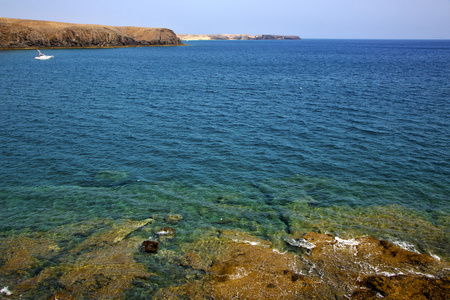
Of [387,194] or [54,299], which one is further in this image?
[387,194]

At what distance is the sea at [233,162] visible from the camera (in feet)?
72.4

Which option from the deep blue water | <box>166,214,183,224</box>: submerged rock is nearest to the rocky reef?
<box>166,214,183,224</box>: submerged rock

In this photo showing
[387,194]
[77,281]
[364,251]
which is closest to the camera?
[77,281]

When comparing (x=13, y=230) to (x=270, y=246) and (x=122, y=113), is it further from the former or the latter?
(x=122, y=113)

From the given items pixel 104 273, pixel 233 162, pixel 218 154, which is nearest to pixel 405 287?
pixel 104 273

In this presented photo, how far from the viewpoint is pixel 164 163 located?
31.6 meters

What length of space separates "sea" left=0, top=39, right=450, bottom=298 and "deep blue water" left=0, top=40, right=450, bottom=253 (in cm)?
17

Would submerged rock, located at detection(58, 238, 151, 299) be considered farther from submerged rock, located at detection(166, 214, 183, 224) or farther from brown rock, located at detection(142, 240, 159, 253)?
submerged rock, located at detection(166, 214, 183, 224)

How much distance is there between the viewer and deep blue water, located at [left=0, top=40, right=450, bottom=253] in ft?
78.8

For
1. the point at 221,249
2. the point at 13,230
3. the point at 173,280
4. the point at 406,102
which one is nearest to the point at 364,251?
the point at 221,249

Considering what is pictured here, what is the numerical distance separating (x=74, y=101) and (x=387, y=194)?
51.8 m

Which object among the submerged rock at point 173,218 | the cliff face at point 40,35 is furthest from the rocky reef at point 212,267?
the cliff face at point 40,35

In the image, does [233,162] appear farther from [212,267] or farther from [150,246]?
[212,267]

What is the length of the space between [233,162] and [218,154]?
8.59ft
